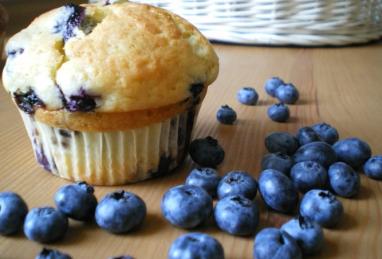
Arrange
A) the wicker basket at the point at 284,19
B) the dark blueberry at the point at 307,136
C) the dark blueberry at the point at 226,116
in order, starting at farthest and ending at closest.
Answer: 1. the wicker basket at the point at 284,19
2. the dark blueberry at the point at 226,116
3. the dark blueberry at the point at 307,136

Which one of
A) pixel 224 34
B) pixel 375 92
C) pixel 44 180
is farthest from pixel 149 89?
pixel 224 34

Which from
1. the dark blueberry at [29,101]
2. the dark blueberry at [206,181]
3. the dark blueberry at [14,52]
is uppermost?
the dark blueberry at [14,52]

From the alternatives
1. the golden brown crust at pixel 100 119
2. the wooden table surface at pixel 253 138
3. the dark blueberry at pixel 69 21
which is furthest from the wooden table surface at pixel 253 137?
the dark blueberry at pixel 69 21

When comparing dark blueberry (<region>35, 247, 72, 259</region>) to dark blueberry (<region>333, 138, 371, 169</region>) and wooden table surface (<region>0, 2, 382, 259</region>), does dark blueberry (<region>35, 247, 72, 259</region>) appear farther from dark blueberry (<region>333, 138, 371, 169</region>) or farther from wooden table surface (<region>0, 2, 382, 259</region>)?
dark blueberry (<region>333, 138, 371, 169</region>)

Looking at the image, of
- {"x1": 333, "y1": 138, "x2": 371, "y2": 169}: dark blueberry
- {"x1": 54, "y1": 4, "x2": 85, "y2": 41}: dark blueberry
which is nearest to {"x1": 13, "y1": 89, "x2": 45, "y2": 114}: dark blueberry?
{"x1": 54, "y1": 4, "x2": 85, "y2": 41}: dark blueberry

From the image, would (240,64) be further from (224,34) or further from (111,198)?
(111,198)

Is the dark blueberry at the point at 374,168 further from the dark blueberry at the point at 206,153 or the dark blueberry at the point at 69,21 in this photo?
the dark blueberry at the point at 69,21

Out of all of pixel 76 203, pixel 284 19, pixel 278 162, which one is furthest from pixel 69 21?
pixel 284 19
